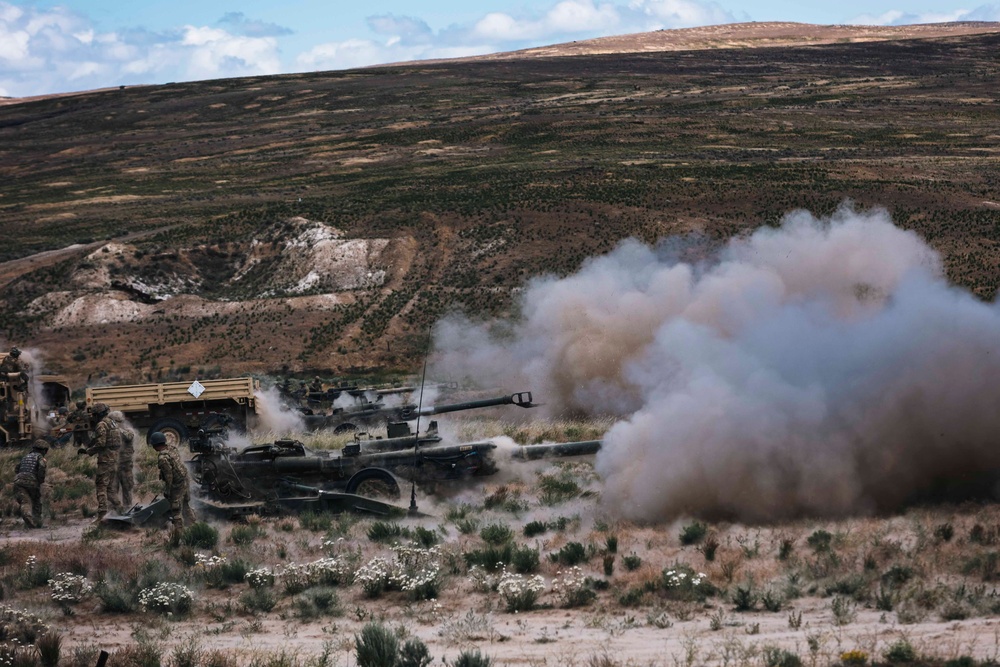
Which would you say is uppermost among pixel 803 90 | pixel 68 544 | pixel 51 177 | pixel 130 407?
pixel 803 90

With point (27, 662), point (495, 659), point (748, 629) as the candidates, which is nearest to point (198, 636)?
point (27, 662)

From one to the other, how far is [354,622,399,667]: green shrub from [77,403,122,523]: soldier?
812 cm

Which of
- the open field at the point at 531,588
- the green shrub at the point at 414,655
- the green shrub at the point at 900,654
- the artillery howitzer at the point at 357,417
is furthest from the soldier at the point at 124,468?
the green shrub at the point at 900,654

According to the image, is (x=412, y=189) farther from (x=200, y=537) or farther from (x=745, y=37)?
(x=745, y=37)

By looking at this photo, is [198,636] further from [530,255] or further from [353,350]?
[530,255]

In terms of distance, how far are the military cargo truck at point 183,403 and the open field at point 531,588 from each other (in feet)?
28.8

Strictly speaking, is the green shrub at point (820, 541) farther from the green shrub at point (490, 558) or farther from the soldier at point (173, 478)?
the soldier at point (173, 478)

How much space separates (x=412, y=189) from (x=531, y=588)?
55231mm

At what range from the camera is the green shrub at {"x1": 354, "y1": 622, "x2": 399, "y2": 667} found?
1107 centimetres

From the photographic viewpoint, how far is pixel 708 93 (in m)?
105

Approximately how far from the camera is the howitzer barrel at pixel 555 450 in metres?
19.0

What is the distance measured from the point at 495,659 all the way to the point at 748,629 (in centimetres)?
269

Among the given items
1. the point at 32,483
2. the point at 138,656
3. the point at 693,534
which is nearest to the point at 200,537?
the point at 32,483

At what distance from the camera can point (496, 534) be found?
1623 centimetres
